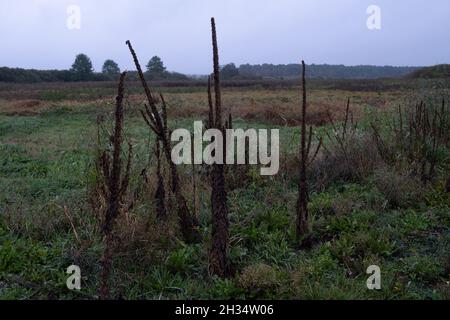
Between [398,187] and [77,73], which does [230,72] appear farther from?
[398,187]

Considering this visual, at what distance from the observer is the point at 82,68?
54.2 m

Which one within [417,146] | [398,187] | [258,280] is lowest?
[258,280]

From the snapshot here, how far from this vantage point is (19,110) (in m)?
18.5

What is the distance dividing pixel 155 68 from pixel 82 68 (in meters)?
8.87

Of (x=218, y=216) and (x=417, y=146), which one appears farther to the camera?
(x=417, y=146)

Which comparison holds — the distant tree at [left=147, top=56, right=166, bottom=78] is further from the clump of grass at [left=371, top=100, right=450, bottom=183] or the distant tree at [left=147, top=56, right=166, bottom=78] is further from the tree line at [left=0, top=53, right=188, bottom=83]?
the clump of grass at [left=371, top=100, right=450, bottom=183]

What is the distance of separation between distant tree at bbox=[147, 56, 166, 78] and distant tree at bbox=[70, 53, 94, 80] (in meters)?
7.23

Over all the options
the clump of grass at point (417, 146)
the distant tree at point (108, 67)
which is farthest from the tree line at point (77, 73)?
the clump of grass at point (417, 146)

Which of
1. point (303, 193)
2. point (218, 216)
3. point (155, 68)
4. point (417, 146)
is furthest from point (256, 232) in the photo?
point (155, 68)

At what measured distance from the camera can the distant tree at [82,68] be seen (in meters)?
53.5

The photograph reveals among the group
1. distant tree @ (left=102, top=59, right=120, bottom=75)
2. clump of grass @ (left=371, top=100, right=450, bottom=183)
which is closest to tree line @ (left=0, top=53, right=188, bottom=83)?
distant tree @ (left=102, top=59, right=120, bottom=75)
